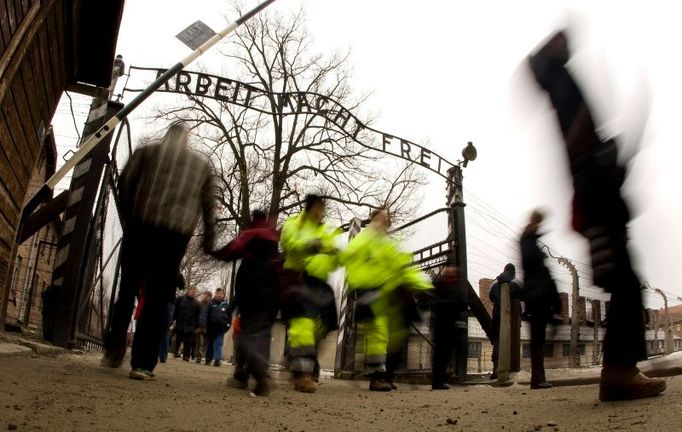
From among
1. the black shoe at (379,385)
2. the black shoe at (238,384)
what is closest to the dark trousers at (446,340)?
the black shoe at (379,385)

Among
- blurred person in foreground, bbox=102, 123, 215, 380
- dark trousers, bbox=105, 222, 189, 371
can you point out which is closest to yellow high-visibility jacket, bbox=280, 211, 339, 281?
blurred person in foreground, bbox=102, 123, 215, 380

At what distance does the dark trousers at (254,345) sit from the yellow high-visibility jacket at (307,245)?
0.79 meters

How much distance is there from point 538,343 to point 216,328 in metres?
7.94

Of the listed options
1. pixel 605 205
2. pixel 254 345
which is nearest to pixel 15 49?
pixel 254 345

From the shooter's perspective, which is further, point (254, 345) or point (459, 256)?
point (459, 256)

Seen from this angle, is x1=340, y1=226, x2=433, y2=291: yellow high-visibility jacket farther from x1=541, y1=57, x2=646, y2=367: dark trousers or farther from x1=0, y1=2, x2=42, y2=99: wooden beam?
x1=0, y1=2, x2=42, y2=99: wooden beam

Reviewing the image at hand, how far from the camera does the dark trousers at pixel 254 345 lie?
14.5 feet

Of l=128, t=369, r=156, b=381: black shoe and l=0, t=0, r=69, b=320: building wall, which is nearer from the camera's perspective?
l=128, t=369, r=156, b=381: black shoe

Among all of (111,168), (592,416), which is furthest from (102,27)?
(592,416)

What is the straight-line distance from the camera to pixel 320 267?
5.59 meters

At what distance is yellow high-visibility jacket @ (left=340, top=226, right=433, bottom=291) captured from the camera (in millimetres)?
6012

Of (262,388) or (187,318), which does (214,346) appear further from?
(262,388)

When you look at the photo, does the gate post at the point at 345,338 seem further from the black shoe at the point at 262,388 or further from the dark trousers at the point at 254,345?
the black shoe at the point at 262,388

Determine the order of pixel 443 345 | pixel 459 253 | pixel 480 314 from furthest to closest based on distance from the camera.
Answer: pixel 480 314, pixel 459 253, pixel 443 345
